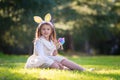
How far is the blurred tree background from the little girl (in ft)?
47.2

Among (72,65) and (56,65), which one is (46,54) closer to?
(56,65)

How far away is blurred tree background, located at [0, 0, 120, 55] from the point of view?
84.2 ft

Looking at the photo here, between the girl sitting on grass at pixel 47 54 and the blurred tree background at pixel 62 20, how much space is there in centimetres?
1439

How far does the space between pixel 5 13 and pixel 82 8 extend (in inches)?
441

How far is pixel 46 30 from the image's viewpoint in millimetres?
10180

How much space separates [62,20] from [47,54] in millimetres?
23811

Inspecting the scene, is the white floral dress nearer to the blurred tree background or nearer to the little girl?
the little girl

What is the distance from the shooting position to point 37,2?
24.6 metres

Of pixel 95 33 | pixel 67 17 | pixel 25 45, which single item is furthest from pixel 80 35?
pixel 25 45

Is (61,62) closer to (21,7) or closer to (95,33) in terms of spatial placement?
(21,7)

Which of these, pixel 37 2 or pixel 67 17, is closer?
pixel 37 2

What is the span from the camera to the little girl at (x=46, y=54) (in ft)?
31.0

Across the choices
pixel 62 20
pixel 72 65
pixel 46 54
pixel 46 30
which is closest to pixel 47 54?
pixel 46 54

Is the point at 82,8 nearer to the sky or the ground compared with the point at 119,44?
nearer to the sky
